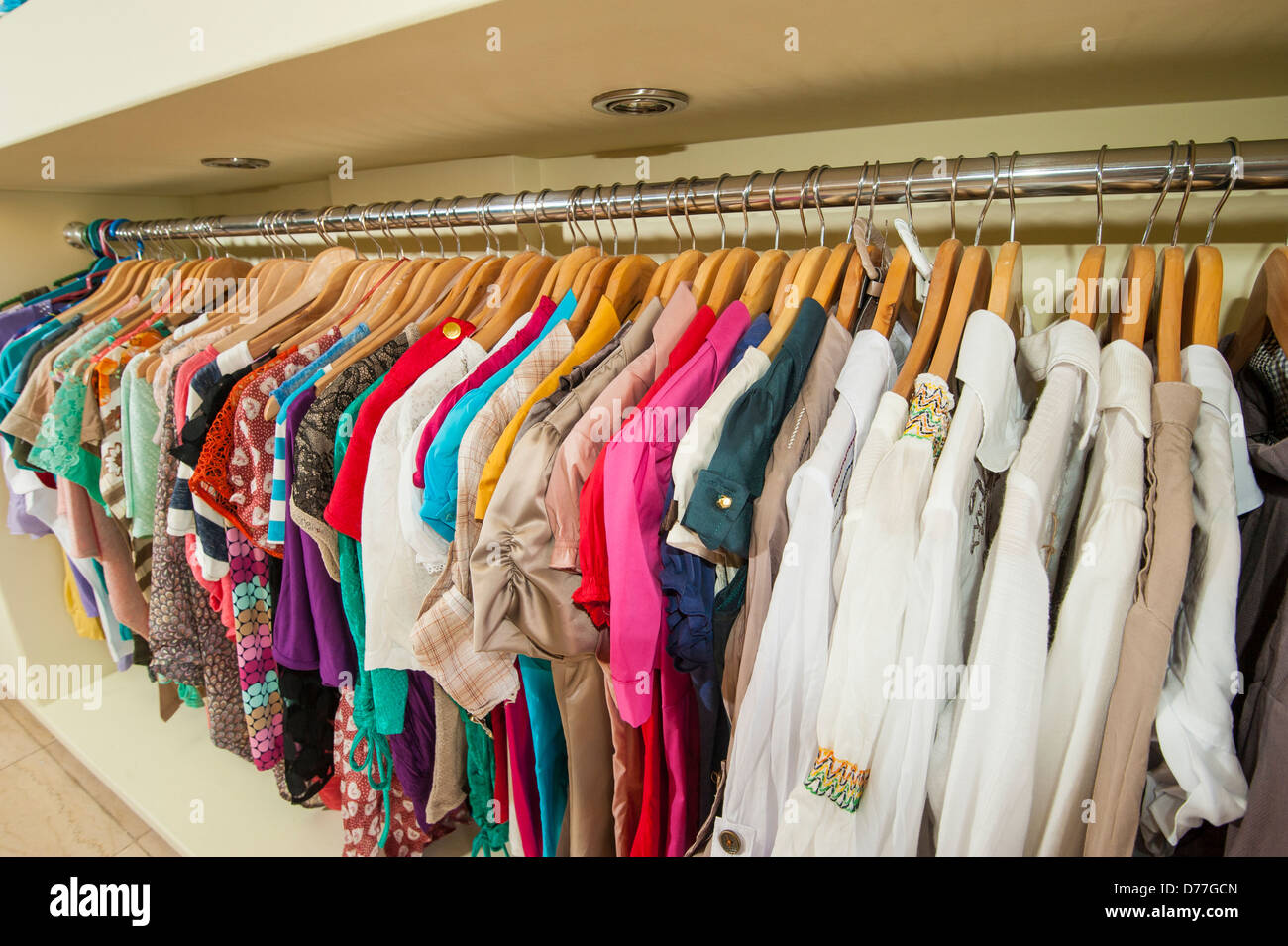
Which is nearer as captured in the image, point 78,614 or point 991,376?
point 991,376

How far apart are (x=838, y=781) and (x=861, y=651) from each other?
0.12 metres

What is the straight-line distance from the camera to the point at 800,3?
61 centimetres

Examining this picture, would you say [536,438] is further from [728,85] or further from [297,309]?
[297,309]

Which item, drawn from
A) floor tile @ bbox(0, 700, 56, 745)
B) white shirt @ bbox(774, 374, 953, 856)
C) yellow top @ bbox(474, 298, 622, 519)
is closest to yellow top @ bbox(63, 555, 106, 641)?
floor tile @ bbox(0, 700, 56, 745)

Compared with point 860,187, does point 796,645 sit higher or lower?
lower

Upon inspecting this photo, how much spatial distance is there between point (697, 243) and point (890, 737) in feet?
3.26

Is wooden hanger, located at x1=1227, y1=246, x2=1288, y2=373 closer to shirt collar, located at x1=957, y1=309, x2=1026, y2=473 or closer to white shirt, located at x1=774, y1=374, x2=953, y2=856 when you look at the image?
shirt collar, located at x1=957, y1=309, x2=1026, y2=473

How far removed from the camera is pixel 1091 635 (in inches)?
23.2

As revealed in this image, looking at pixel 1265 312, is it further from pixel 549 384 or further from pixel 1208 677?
pixel 549 384

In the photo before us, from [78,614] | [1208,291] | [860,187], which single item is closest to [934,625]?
[1208,291]

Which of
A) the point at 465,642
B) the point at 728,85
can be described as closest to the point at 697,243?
the point at 728,85

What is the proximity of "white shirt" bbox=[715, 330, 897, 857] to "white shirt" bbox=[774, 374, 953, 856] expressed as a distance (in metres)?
0.03
